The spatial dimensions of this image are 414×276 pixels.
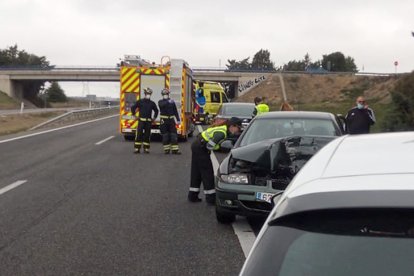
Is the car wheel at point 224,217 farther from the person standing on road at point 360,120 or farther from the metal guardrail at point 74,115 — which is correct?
the metal guardrail at point 74,115

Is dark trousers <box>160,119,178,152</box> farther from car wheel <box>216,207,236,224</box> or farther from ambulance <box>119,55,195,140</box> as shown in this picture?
car wheel <box>216,207,236,224</box>

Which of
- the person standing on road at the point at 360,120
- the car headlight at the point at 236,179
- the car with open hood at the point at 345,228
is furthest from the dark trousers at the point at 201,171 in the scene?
the car with open hood at the point at 345,228

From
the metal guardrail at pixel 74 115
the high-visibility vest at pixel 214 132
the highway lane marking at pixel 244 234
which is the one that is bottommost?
the metal guardrail at pixel 74 115

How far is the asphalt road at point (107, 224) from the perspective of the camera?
5.55m

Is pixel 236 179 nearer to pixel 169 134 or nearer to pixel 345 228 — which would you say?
pixel 345 228

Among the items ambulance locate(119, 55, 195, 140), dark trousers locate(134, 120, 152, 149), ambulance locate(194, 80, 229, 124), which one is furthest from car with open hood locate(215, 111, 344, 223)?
ambulance locate(194, 80, 229, 124)

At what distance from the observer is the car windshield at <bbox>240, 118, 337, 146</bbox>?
29.5ft

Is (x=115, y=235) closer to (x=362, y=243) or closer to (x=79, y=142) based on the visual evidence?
(x=362, y=243)

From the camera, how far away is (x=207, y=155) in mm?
8938

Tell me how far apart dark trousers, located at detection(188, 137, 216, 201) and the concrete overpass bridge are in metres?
69.2

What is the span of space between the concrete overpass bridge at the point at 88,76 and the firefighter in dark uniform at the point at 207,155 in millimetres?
69157

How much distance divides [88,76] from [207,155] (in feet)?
257

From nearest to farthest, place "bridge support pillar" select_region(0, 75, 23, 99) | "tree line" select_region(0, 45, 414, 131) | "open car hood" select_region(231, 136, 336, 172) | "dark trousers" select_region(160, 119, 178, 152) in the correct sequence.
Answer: "open car hood" select_region(231, 136, 336, 172) < "dark trousers" select_region(160, 119, 178, 152) < "bridge support pillar" select_region(0, 75, 23, 99) < "tree line" select_region(0, 45, 414, 131)

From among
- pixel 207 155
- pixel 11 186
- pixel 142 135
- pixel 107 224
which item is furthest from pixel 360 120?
pixel 107 224
